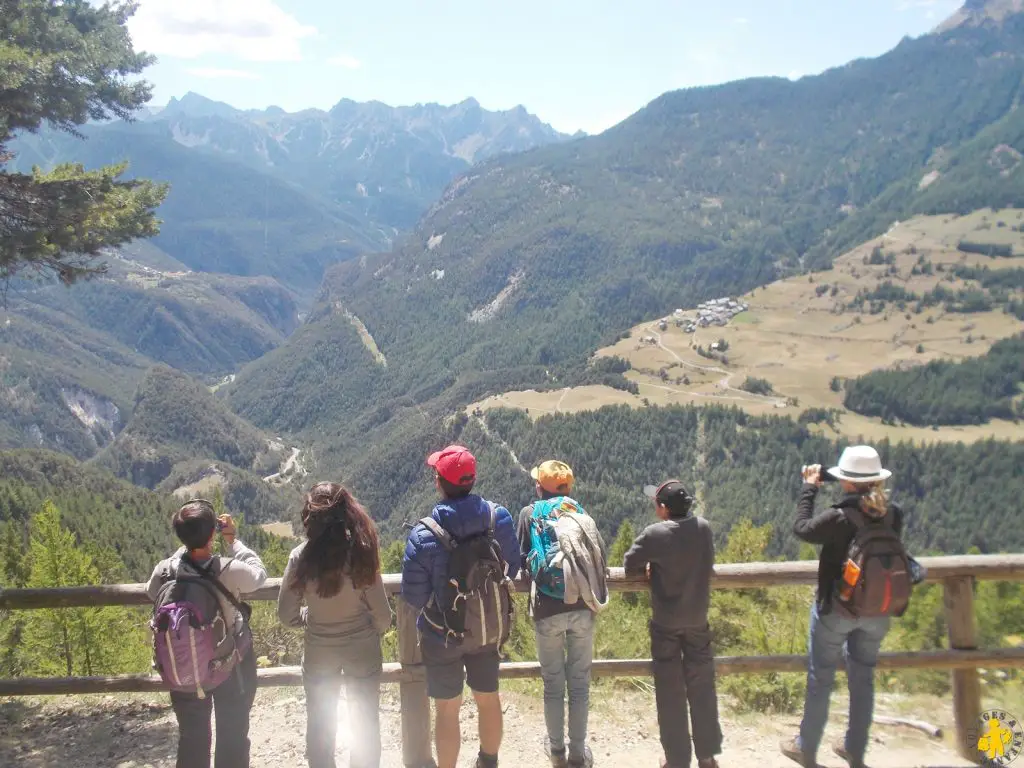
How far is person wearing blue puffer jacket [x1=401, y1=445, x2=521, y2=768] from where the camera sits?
6066 mm

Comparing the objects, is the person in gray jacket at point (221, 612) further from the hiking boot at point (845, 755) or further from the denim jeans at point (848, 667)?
the hiking boot at point (845, 755)

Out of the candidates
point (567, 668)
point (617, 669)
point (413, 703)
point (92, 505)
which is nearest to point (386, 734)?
point (413, 703)

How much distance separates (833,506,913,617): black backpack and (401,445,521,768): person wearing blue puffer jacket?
2.95 meters

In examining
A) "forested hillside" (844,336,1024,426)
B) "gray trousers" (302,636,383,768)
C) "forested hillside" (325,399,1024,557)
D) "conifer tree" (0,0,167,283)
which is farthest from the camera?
"forested hillside" (844,336,1024,426)

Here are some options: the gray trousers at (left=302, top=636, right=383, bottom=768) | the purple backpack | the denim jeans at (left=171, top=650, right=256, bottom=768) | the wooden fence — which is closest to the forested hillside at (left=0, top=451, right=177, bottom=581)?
the wooden fence

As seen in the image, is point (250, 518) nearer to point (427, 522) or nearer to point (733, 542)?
point (733, 542)

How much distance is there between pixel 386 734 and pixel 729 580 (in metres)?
4.28

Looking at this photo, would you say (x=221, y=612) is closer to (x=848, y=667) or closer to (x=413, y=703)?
(x=413, y=703)

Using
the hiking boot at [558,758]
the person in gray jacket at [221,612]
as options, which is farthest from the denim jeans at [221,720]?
the hiking boot at [558,758]

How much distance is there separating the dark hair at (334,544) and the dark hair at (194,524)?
787 millimetres

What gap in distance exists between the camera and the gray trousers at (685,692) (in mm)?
6809

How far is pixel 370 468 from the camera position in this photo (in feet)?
642

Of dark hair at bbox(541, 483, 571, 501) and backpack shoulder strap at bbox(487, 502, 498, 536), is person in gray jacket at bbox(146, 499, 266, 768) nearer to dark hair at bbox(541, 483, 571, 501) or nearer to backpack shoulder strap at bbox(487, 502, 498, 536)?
backpack shoulder strap at bbox(487, 502, 498, 536)

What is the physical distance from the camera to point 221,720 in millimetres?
6488
